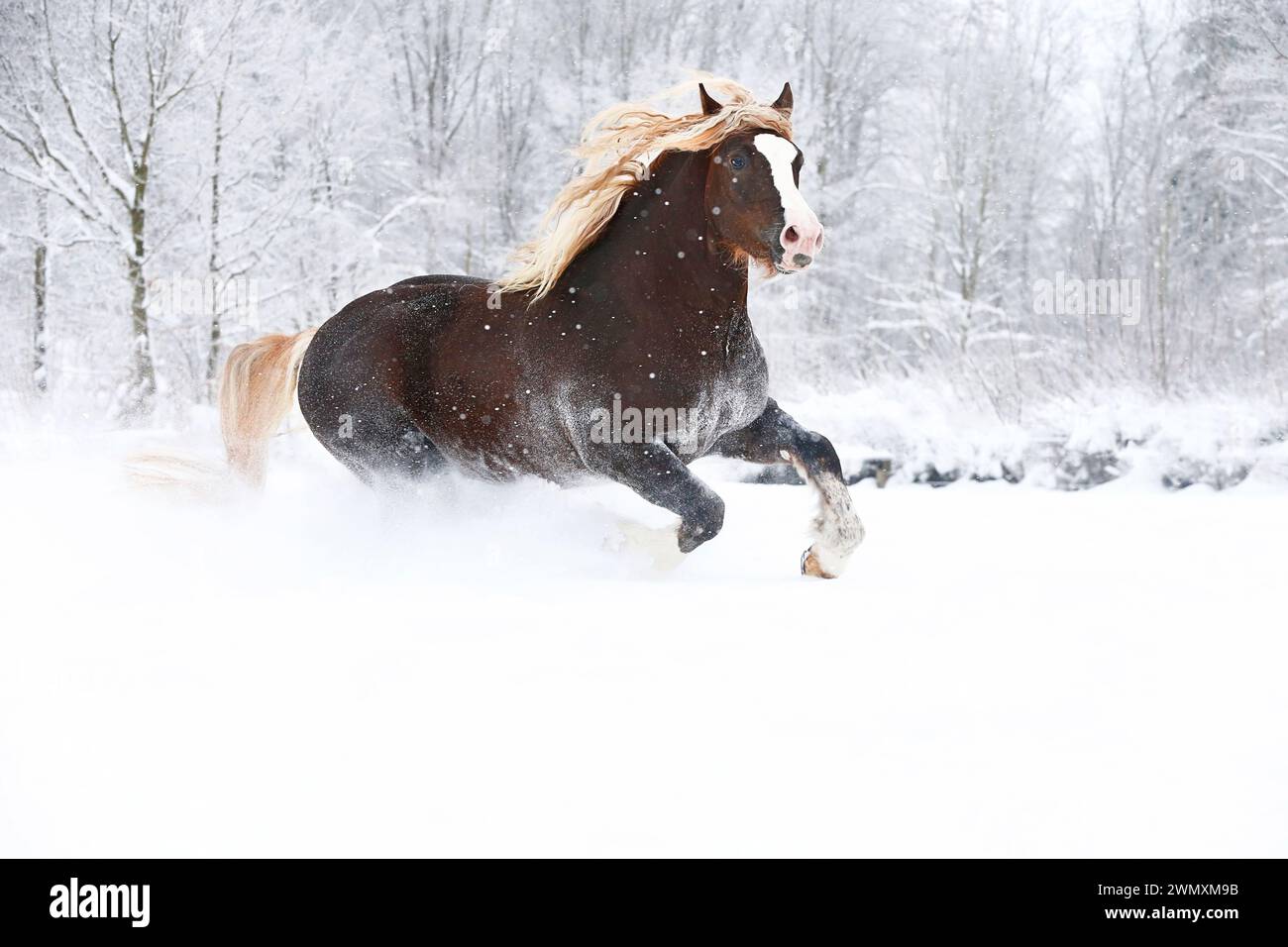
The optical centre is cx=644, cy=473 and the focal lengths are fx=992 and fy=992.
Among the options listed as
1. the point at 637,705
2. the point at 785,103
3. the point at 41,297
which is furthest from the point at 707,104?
the point at 41,297

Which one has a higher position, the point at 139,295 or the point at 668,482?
the point at 139,295

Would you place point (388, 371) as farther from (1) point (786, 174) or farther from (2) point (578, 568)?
(1) point (786, 174)

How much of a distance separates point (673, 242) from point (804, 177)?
16989 millimetres

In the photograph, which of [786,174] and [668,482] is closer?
[786,174]

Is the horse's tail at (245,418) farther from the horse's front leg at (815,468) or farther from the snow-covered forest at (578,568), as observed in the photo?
the horse's front leg at (815,468)

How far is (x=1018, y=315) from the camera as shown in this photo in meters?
18.2

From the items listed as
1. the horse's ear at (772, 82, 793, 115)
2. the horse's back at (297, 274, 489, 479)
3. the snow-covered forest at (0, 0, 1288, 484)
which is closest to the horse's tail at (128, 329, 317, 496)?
the horse's back at (297, 274, 489, 479)

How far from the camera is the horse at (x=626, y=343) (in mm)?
3301

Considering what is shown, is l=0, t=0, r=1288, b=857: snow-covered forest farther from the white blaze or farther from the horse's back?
the white blaze

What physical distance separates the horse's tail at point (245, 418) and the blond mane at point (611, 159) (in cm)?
144

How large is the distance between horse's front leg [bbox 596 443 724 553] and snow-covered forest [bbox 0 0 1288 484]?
17.2ft

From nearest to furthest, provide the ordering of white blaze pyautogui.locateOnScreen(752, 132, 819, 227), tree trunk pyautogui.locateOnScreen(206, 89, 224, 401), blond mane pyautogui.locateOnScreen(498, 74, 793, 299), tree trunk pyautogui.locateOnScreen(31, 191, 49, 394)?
white blaze pyautogui.locateOnScreen(752, 132, 819, 227)
blond mane pyautogui.locateOnScreen(498, 74, 793, 299)
tree trunk pyautogui.locateOnScreen(206, 89, 224, 401)
tree trunk pyautogui.locateOnScreen(31, 191, 49, 394)

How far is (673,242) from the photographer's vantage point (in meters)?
3.42

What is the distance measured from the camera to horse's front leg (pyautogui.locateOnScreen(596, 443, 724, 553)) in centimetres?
333
